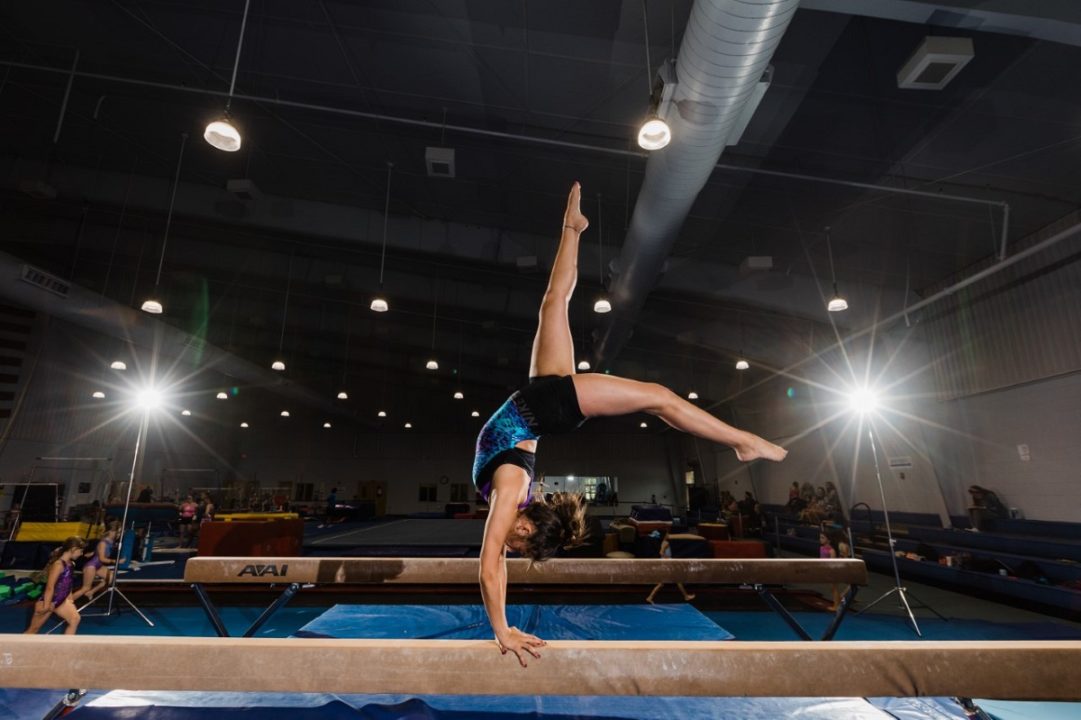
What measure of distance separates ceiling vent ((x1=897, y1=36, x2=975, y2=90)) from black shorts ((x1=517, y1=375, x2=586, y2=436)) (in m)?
4.45

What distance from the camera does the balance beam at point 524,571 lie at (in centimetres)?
331

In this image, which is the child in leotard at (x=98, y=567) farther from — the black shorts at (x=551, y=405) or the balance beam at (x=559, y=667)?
the black shorts at (x=551, y=405)

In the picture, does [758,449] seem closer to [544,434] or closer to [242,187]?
[544,434]

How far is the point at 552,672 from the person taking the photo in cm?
185

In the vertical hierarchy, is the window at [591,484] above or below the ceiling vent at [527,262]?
below

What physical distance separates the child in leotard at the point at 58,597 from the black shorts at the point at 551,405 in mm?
5209

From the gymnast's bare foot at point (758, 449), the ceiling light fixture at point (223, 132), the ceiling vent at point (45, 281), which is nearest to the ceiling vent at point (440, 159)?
the ceiling light fixture at point (223, 132)

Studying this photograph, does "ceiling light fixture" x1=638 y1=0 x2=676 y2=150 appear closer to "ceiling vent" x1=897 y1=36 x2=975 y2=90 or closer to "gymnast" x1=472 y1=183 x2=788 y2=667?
"gymnast" x1=472 y1=183 x2=788 y2=667

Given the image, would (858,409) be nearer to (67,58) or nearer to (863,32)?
(863,32)

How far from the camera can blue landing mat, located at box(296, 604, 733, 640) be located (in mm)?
4020

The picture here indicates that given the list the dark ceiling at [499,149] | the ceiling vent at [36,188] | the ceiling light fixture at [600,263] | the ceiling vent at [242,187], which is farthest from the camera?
the ceiling light fixture at [600,263]

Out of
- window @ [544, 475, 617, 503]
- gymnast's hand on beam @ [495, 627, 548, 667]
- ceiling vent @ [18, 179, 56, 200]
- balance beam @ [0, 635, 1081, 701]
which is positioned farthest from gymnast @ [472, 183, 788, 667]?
window @ [544, 475, 617, 503]

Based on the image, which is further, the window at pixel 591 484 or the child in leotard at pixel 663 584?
the window at pixel 591 484

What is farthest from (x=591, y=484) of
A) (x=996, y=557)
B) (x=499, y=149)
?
(x=499, y=149)
